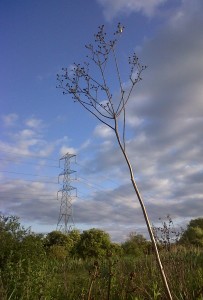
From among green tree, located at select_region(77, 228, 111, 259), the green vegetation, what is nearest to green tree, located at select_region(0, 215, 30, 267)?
the green vegetation

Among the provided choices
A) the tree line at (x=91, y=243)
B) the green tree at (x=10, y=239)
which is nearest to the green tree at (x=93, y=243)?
the tree line at (x=91, y=243)

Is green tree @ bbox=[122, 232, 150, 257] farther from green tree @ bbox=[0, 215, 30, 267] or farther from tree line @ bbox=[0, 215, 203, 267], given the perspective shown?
green tree @ bbox=[0, 215, 30, 267]

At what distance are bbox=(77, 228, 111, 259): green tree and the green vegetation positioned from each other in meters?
0.60

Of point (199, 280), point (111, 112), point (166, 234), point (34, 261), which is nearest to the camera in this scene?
point (111, 112)

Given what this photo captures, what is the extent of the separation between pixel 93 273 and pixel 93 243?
23.5 metres

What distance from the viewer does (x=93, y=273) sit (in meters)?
3.71

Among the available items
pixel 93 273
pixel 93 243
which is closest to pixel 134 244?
pixel 93 243

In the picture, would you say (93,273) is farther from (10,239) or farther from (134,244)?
(134,244)

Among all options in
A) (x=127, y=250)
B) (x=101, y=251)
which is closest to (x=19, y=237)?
(x=101, y=251)

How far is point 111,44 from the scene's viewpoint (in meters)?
3.36

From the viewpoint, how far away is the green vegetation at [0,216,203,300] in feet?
18.8

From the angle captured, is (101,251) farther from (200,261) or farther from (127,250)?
(200,261)

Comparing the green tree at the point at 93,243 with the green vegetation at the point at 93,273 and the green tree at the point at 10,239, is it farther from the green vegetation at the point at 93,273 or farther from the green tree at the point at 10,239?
the green tree at the point at 10,239

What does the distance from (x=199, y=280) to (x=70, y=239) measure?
20.6m
